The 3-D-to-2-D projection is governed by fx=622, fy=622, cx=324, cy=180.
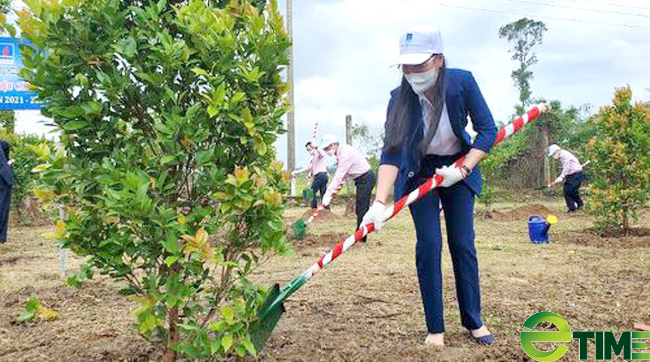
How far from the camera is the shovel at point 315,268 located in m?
2.93

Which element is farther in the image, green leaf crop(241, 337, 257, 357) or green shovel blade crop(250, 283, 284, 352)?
green shovel blade crop(250, 283, 284, 352)

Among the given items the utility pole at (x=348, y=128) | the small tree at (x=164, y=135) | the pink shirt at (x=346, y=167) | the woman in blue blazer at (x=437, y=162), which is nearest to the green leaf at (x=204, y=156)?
the small tree at (x=164, y=135)

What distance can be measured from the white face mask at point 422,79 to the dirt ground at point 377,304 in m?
1.38

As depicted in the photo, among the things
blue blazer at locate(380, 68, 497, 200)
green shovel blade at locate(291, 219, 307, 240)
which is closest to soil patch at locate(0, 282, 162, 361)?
blue blazer at locate(380, 68, 497, 200)

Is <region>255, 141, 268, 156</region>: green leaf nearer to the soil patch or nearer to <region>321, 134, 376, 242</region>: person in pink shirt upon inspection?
the soil patch

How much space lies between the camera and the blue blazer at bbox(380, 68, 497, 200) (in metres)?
3.28

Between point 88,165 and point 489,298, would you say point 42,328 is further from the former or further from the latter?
point 489,298

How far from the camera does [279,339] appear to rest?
3.52 meters

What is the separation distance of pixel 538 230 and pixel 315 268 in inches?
239

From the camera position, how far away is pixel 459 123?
3303 mm

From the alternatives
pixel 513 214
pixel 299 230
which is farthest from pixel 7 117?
pixel 513 214

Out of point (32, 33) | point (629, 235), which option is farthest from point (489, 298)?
point (629, 235)

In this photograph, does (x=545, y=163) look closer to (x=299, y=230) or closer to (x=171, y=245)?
(x=299, y=230)

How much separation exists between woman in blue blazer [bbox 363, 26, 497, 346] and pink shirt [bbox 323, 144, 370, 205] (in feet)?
18.0
